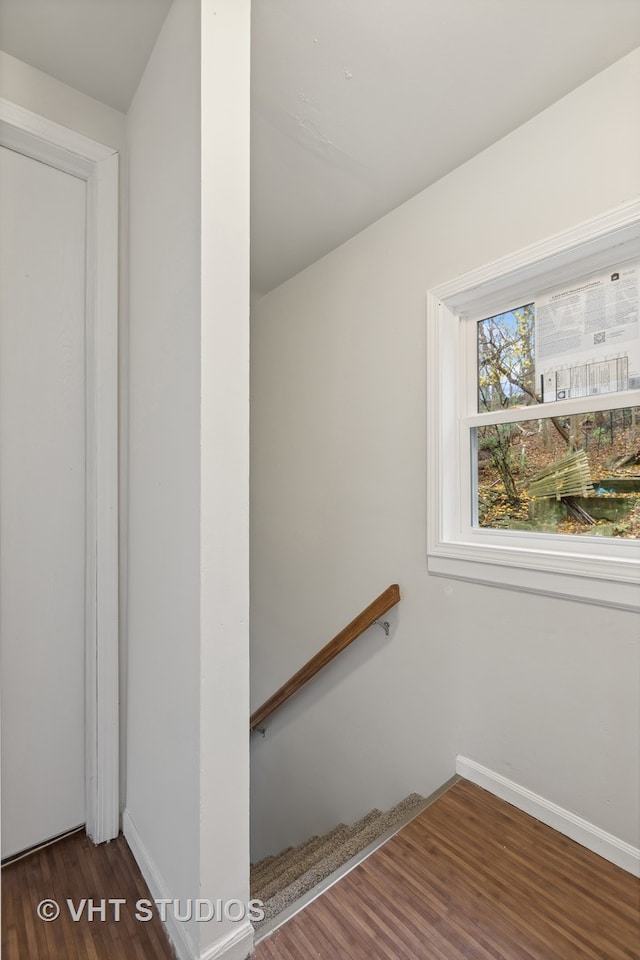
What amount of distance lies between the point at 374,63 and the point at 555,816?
2.20 meters

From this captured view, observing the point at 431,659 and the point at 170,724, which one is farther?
the point at 431,659

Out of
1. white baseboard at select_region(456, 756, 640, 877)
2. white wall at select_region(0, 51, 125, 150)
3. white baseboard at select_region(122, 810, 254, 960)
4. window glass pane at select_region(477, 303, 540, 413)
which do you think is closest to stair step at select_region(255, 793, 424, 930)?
white baseboard at select_region(122, 810, 254, 960)

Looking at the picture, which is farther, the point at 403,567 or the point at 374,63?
the point at 403,567

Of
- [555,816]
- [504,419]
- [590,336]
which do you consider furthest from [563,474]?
[555,816]

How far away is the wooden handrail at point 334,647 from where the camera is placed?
185 cm

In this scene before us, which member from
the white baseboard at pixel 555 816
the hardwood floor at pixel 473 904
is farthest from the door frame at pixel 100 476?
the white baseboard at pixel 555 816

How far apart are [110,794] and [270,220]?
86.1 inches

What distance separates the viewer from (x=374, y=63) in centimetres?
125

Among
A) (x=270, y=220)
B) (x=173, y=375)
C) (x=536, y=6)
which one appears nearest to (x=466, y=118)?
(x=536, y=6)

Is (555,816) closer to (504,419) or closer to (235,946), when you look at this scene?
(235,946)

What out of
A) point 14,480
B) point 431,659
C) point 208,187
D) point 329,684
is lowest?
point 329,684

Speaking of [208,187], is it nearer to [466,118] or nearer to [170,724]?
[466,118]

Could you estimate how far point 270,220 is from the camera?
2.00 meters

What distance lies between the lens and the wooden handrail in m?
1.85
